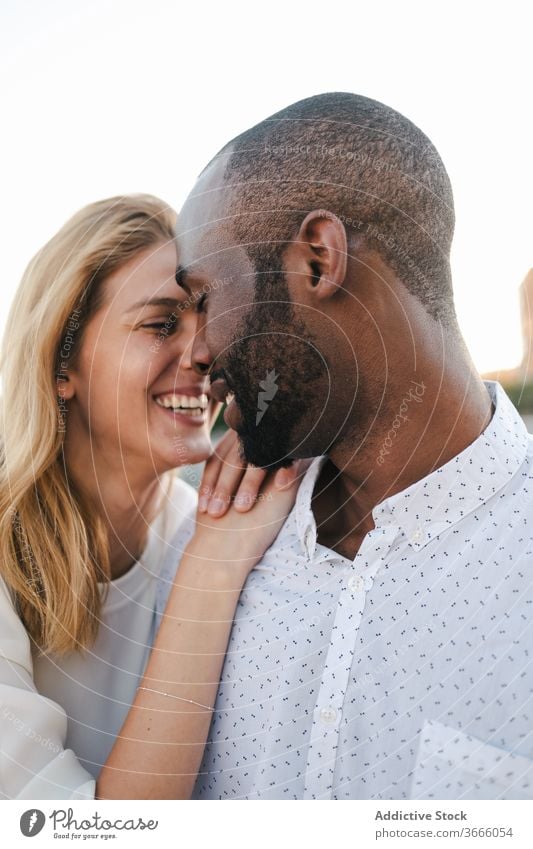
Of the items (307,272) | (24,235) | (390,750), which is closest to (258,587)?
(390,750)

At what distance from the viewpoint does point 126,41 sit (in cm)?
105

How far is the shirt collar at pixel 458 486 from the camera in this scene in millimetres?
837

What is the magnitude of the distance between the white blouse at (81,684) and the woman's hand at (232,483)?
155 mm

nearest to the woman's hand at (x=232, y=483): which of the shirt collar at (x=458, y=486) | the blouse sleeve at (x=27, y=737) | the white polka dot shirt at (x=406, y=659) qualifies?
the white polka dot shirt at (x=406, y=659)

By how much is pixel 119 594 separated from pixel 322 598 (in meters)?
0.42

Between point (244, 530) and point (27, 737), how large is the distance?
1.25ft

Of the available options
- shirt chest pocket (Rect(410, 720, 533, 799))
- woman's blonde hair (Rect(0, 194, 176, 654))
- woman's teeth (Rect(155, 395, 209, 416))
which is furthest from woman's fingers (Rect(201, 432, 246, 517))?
shirt chest pocket (Rect(410, 720, 533, 799))

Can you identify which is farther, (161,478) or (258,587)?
(161,478)

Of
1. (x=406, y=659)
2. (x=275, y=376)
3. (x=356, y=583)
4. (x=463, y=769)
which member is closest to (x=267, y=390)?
(x=275, y=376)

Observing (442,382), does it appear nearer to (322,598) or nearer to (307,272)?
(307,272)

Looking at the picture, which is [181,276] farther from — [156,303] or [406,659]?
[406,659]

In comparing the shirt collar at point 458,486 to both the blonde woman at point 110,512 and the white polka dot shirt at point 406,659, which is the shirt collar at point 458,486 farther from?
the blonde woman at point 110,512

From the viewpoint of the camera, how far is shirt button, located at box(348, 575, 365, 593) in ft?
2.82

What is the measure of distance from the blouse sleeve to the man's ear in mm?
598
